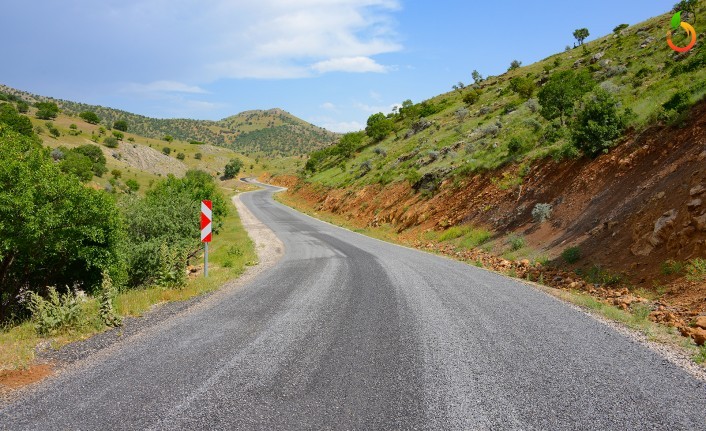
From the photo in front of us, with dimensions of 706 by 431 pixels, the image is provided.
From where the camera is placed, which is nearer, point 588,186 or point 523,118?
point 588,186

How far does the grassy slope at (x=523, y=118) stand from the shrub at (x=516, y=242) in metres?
6.16

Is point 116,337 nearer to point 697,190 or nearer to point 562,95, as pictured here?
point 697,190

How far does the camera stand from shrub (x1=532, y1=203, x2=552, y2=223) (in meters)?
17.1

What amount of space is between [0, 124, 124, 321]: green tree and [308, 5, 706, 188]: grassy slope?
20.1m

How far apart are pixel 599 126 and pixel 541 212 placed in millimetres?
5002

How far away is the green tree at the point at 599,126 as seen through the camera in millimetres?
17547

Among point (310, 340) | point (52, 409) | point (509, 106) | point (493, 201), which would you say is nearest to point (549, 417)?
point (310, 340)

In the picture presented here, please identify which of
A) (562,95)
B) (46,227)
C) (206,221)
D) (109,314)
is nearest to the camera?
(109,314)

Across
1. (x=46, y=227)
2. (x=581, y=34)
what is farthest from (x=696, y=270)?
(x=581, y=34)

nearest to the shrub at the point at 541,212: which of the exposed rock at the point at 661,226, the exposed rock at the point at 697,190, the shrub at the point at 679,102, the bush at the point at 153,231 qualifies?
the shrub at the point at 679,102

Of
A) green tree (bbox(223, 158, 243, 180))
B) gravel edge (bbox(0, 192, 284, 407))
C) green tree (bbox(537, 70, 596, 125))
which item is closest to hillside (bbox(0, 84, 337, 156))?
green tree (bbox(223, 158, 243, 180))

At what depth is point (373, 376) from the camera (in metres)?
4.58

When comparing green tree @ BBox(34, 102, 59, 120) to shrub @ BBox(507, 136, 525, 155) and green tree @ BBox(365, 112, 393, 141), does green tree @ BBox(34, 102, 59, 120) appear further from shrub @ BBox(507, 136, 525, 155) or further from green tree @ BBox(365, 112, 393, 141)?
shrub @ BBox(507, 136, 525, 155)

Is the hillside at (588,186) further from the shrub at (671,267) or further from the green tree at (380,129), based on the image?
the green tree at (380,129)
